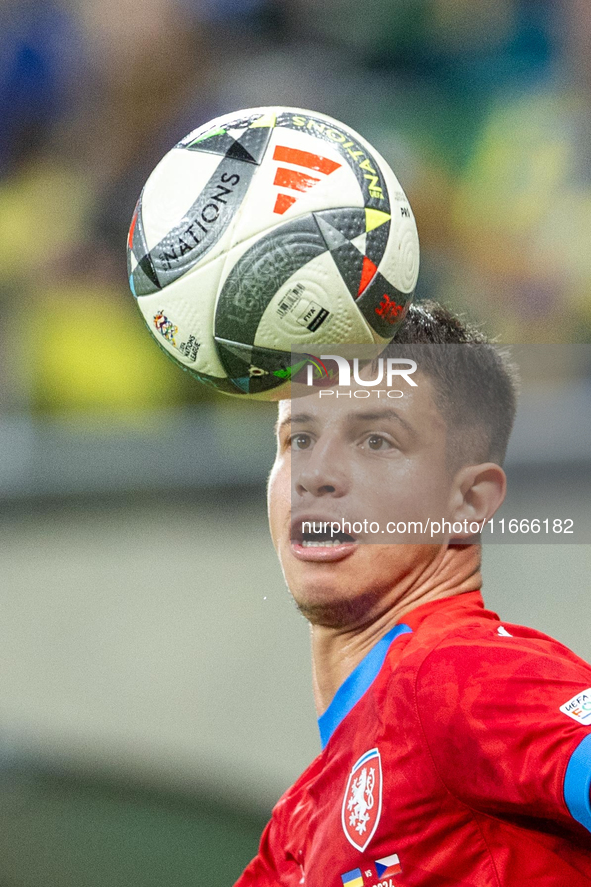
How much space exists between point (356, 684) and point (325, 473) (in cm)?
43

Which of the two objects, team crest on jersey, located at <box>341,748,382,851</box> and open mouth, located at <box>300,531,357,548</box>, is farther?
open mouth, located at <box>300,531,357,548</box>

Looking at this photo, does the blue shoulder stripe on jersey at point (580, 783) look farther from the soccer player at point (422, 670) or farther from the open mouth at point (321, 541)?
the open mouth at point (321, 541)

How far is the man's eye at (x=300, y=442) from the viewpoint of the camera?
217 centimetres

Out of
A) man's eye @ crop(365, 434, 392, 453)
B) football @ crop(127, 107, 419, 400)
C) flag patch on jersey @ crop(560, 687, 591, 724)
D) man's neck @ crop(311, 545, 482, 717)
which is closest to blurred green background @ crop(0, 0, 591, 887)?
man's neck @ crop(311, 545, 482, 717)

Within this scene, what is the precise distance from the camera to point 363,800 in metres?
1.70

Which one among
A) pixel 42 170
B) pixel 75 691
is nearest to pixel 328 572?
pixel 75 691

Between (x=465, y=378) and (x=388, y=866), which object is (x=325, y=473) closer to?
(x=465, y=378)

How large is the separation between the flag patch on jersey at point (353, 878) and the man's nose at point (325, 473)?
2.37ft

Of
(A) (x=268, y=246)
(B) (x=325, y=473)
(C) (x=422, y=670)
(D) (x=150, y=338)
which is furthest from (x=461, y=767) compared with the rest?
(D) (x=150, y=338)

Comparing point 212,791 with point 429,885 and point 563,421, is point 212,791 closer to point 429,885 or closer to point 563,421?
point 563,421

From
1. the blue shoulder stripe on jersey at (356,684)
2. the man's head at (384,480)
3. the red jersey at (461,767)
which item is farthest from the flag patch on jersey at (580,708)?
the man's head at (384,480)

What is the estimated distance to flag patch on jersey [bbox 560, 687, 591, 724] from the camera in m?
1.30

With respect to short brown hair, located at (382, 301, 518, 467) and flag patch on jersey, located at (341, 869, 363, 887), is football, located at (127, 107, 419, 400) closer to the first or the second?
short brown hair, located at (382, 301, 518, 467)

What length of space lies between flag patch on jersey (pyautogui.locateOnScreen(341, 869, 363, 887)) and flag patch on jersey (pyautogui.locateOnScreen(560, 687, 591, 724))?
59cm
